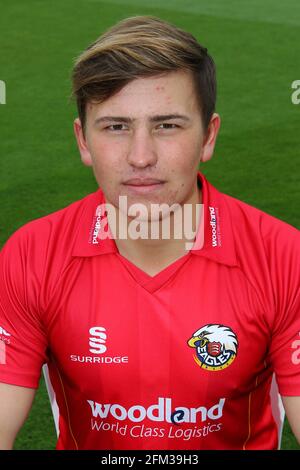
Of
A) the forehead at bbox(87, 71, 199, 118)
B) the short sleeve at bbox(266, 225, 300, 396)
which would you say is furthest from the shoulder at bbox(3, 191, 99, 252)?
the short sleeve at bbox(266, 225, 300, 396)

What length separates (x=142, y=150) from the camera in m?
2.22

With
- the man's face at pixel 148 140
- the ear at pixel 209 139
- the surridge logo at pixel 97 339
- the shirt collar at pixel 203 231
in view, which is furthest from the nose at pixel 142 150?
the surridge logo at pixel 97 339

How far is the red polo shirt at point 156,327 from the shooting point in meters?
2.46

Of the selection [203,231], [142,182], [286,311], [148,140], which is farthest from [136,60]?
[286,311]

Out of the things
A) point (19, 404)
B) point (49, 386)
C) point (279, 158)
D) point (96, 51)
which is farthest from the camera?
point (279, 158)

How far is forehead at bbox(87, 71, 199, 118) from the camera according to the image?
2260mm

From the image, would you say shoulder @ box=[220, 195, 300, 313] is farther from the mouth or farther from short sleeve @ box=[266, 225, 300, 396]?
the mouth

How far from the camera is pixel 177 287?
250 cm

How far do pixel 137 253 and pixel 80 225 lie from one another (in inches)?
8.4

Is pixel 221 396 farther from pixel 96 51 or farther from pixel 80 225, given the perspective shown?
pixel 96 51

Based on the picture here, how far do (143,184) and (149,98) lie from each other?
22 centimetres

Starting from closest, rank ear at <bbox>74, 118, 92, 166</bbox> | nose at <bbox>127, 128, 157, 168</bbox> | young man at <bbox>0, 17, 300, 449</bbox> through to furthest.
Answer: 1. nose at <bbox>127, 128, 157, 168</bbox>
2. young man at <bbox>0, 17, 300, 449</bbox>
3. ear at <bbox>74, 118, 92, 166</bbox>

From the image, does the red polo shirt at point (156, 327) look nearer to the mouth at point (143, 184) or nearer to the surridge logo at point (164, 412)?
the surridge logo at point (164, 412)

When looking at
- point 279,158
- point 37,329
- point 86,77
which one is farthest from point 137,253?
point 279,158
